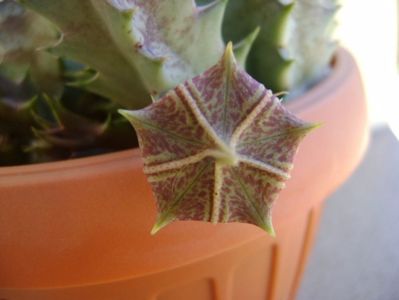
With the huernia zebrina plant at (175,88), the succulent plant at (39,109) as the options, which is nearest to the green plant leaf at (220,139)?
the huernia zebrina plant at (175,88)

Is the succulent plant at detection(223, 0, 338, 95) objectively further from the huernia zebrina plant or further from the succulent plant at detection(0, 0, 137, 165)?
the succulent plant at detection(0, 0, 137, 165)

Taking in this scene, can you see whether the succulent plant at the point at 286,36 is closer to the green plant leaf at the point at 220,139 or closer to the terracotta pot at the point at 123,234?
the terracotta pot at the point at 123,234

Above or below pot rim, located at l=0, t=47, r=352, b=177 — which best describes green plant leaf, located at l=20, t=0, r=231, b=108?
above

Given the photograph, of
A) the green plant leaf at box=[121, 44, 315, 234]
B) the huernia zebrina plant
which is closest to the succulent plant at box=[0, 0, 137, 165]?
the huernia zebrina plant

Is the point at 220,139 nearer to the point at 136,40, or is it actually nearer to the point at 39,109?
the point at 136,40

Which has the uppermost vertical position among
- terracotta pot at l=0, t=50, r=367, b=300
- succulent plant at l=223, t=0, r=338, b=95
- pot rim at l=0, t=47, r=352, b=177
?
succulent plant at l=223, t=0, r=338, b=95

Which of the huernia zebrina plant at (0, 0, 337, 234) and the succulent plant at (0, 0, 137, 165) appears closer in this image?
the huernia zebrina plant at (0, 0, 337, 234)
